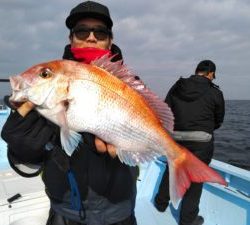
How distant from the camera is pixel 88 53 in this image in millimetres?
2512

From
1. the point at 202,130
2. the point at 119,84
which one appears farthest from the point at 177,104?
the point at 119,84

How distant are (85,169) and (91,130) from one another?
639mm

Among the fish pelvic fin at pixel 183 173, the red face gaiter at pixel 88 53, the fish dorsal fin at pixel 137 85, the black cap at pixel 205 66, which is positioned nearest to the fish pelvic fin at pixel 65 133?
the fish dorsal fin at pixel 137 85

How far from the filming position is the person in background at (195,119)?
5.30 m

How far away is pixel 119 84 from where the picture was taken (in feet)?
7.22

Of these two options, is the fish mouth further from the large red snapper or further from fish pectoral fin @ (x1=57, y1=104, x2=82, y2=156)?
fish pectoral fin @ (x1=57, y1=104, x2=82, y2=156)

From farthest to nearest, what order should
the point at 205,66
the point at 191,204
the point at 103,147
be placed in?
the point at 205,66 < the point at 191,204 < the point at 103,147

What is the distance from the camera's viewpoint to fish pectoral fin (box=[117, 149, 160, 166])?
2256 millimetres

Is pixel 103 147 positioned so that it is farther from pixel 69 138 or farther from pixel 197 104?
pixel 197 104

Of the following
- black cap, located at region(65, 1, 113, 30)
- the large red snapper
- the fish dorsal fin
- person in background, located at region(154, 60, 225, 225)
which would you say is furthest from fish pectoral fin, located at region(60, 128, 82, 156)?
person in background, located at region(154, 60, 225, 225)

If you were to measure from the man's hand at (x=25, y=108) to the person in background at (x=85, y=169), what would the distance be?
5.8 inches

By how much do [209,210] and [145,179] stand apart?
1303 millimetres

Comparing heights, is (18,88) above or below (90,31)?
below

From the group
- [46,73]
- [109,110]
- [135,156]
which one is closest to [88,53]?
[46,73]
